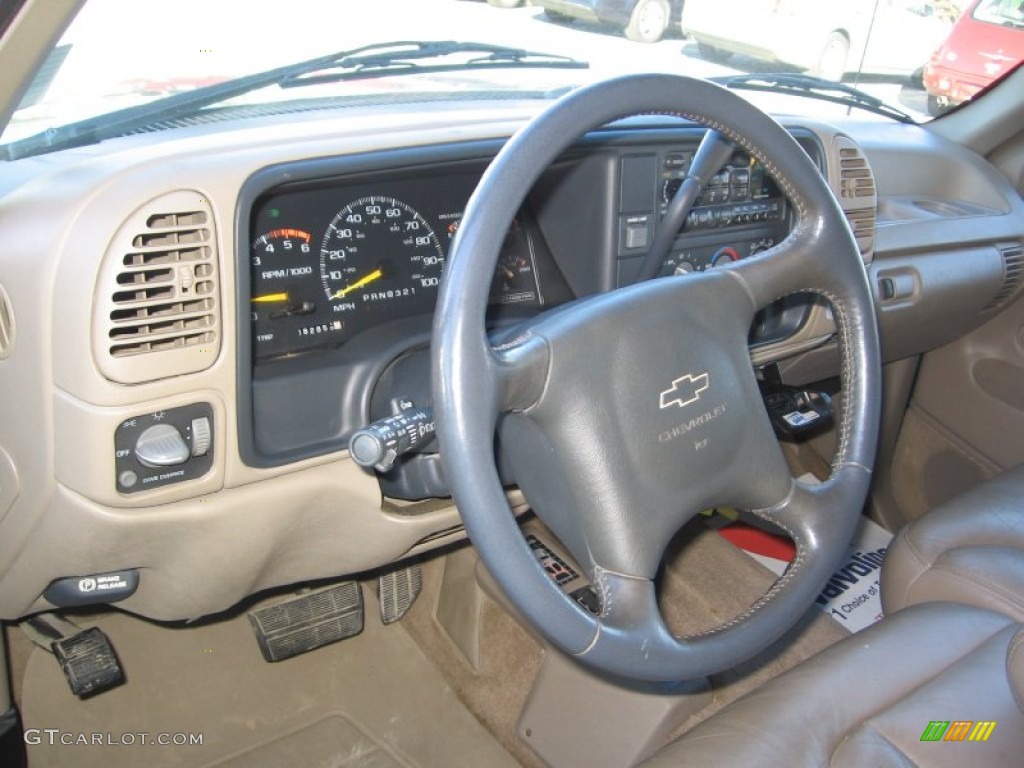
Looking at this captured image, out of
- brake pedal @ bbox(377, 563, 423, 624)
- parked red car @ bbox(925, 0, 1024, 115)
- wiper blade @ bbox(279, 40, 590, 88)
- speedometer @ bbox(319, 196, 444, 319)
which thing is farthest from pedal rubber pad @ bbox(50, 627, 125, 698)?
parked red car @ bbox(925, 0, 1024, 115)

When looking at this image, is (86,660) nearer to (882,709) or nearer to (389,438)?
(389,438)

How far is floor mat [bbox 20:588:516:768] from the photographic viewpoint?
191 centimetres

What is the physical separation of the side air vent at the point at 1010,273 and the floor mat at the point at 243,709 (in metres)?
1.66

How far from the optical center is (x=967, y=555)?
4.77 ft

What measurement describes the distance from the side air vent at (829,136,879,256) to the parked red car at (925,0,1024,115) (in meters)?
0.67

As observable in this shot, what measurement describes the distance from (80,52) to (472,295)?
76 centimetres

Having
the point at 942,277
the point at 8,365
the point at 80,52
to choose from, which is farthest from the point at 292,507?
the point at 942,277

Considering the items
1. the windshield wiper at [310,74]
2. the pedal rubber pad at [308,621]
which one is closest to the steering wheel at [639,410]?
the windshield wiper at [310,74]

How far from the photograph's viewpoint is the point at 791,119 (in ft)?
6.19

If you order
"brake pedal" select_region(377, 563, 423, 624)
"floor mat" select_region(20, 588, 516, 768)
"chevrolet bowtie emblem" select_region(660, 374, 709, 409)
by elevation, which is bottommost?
"floor mat" select_region(20, 588, 516, 768)

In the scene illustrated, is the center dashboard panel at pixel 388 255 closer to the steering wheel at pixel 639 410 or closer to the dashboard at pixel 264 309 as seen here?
the dashboard at pixel 264 309

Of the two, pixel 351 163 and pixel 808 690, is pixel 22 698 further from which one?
pixel 808 690

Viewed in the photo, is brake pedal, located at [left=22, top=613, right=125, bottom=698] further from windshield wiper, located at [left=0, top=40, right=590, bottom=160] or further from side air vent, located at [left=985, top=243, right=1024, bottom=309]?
side air vent, located at [left=985, top=243, right=1024, bottom=309]

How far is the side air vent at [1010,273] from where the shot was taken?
2373 millimetres
